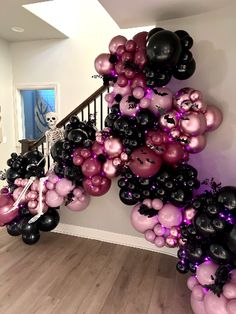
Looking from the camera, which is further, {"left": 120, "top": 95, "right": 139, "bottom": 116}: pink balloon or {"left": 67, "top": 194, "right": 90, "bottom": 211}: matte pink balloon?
{"left": 67, "top": 194, "right": 90, "bottom": 211}: matte pink balloon

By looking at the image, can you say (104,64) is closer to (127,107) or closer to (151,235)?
(127,107)

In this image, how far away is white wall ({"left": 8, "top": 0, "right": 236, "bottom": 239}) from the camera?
2014mm

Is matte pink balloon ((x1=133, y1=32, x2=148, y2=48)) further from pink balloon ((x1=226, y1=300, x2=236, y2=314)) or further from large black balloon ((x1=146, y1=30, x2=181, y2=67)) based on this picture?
pink balloon ((x1=226, y1=300, x2=236, y2=314))

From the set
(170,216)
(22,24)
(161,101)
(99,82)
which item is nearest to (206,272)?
(170,216)

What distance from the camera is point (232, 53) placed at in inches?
77.4

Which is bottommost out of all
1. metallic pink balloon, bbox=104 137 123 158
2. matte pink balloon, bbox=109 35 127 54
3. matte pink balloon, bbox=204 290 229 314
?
matte pink balloon, bbox=204 290 229 314

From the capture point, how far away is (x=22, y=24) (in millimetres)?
3881

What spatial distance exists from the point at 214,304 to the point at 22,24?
4.48 m

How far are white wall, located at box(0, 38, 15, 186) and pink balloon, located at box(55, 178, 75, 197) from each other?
2.81 m

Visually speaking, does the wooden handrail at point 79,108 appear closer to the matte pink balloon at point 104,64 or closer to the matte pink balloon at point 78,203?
the matte pink balloon at point 104,64

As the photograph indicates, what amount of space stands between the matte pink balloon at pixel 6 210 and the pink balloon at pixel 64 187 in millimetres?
539

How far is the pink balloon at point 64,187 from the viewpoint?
7.54 ft

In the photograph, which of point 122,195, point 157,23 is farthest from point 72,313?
point 157,23

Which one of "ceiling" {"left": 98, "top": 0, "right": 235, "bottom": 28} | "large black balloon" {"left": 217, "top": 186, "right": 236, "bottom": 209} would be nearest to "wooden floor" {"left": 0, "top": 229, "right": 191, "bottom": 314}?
"large black balloon" {"left": 217, "top": 186, "right": 236, "bottom": 209}
